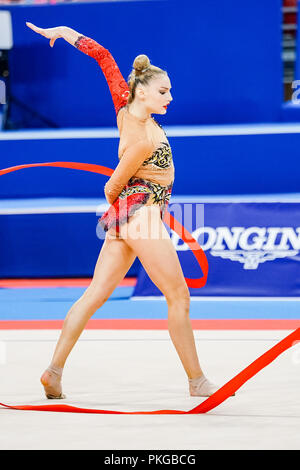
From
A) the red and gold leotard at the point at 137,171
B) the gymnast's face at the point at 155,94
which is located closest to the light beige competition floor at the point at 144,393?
the red and gold leotard at the point at 137,171

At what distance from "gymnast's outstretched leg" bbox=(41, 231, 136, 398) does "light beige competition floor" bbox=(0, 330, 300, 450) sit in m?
0.10

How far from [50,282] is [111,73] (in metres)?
3.92

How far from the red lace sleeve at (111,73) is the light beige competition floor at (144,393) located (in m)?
1.20

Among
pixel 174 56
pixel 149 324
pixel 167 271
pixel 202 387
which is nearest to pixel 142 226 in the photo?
pixel 167 271

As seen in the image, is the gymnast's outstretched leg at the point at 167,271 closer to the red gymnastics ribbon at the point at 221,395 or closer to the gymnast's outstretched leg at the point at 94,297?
the gymnast's outstretched leg at the point at 94,297

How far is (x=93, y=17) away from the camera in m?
8.43

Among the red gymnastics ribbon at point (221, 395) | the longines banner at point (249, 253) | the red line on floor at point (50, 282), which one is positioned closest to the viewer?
the red gymnastics ribbon at point (221, 395)

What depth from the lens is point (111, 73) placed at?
3.76 m

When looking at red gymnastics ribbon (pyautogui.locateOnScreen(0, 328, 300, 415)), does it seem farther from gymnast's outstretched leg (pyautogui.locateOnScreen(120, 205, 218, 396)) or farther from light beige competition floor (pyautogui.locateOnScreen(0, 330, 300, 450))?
gymnast's outstretched leg (pyautogui.locateOnScreen(120, 205, 218, 396))

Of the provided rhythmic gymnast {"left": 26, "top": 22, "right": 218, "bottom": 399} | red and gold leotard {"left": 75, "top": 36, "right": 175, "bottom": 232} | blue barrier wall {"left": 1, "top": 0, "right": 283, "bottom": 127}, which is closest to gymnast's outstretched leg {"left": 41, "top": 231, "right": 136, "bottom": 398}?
rhythmic gymnast {"left": 26, "top": 22, "right": 218, "bottom": 399}

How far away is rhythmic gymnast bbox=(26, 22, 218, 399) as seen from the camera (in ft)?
11.4

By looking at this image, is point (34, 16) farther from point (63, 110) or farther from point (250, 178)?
point (250, 178)

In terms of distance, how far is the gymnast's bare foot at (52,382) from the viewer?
3559mm
